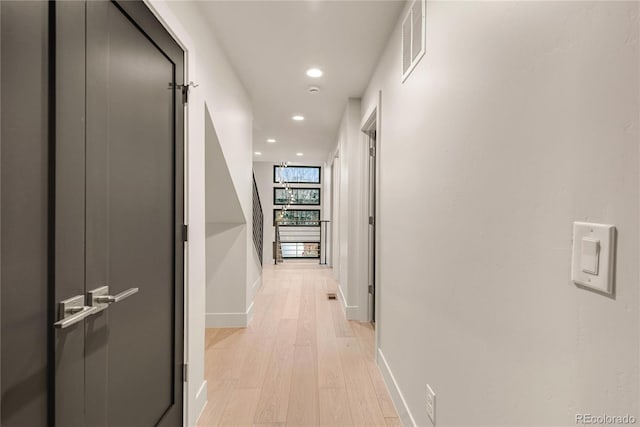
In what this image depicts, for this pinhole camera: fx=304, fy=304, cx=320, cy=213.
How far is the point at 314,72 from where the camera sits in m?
2.82

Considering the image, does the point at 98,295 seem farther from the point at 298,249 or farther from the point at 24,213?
the point at 298,249

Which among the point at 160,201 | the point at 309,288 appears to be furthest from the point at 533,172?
the point at 309,288

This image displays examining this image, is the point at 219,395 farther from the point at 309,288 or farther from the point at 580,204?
the point at 309,288

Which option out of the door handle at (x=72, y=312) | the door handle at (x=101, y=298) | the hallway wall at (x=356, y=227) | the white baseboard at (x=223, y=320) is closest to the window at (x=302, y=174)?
the hallway wall at (x=356, y=227)

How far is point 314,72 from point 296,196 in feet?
19.6

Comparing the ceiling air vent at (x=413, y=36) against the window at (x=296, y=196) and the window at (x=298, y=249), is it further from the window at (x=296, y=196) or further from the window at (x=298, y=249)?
the window at (x=298, y=249)

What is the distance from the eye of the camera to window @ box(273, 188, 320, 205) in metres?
8.59

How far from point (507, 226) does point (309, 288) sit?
432 cm

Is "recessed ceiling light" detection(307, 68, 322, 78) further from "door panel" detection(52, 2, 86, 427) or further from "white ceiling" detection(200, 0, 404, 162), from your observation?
"door panel" detection(52, 2, 86, 427)

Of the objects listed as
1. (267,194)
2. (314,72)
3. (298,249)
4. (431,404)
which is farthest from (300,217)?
(431,404)

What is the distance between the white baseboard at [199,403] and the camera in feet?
5.70

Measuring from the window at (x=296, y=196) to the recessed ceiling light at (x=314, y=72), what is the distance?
228 inches

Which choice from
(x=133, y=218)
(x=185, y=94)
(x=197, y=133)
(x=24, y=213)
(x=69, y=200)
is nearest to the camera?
(x=24, y=213)

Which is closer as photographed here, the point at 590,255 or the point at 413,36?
the point at 590,255
